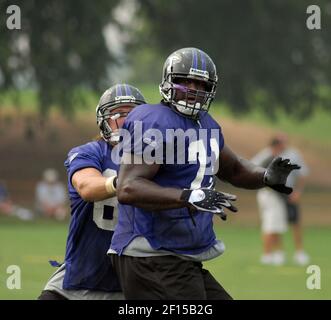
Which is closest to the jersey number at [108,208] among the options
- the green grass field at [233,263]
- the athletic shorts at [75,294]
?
the athletic shorts at [75,294]

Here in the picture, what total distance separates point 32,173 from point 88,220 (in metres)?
28.6

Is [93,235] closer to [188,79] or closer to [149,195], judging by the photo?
[149,195]

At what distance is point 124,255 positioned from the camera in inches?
215

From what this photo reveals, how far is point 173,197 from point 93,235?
102 cm

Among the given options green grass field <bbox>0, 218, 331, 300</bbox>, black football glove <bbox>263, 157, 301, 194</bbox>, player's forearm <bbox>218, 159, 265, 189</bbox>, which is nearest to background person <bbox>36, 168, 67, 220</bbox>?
green grass field <bbox>0, 218, 331, 300</bbox>

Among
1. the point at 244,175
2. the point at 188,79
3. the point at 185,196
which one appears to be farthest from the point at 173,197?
the point at 244,175

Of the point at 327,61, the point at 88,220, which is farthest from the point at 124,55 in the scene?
the point at 88,220

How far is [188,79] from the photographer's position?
5578 mm

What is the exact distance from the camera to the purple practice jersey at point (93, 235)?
6.04 meters

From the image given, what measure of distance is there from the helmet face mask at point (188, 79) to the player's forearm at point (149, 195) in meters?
0.49

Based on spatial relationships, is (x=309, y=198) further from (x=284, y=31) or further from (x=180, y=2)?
(x=180, y=2)

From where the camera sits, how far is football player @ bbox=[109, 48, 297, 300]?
17.2ft

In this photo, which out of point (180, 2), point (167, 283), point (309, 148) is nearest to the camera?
point (167, 283)

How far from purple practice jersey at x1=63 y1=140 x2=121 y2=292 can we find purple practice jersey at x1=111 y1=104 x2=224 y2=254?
1.64ft
